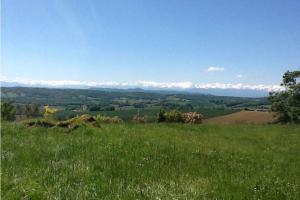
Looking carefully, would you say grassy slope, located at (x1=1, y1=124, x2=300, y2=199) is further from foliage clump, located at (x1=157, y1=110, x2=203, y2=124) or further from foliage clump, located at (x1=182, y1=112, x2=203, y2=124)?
foliage clump, located at (x1=157, y1=110, x2=203, y2=124)

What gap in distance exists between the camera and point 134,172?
11922 mm

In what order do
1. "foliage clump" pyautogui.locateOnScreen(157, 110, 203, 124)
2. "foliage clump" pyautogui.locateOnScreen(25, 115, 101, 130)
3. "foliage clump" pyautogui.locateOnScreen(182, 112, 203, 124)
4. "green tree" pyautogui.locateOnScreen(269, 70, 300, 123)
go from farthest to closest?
"green tree" pyautogui.locateOnScreen(269, 70, 300, 123), "foliage clump" pyautogui.locateOnScreen(157, 110, 203, 124), "foliage clump" pyautogui.locateOnScreen(182, 112, 203, 124), "foliage clump" pyautogui.locateOnScreen(25, 115, 101, 130)

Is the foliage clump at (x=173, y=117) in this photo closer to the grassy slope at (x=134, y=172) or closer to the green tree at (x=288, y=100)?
the grassy slope at (x=134, y=172)

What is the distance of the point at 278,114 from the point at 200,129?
6147cm

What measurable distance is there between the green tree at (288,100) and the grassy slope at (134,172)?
230ft

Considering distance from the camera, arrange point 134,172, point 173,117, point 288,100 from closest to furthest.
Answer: point 134,172, point 173,117, point 288,100

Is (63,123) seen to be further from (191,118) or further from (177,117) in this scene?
(191,118)

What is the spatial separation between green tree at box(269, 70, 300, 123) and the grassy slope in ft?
230

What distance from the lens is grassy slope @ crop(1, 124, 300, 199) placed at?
30.8 feet

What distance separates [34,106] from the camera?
431 ft

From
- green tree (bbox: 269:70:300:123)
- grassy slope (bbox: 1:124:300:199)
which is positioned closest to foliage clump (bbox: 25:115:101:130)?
grassy slope (bbox: 1:124:300:199)

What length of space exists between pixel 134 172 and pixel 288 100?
80642mm

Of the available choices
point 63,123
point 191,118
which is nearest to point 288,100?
point 191,118

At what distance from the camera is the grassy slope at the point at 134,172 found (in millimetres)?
9383
